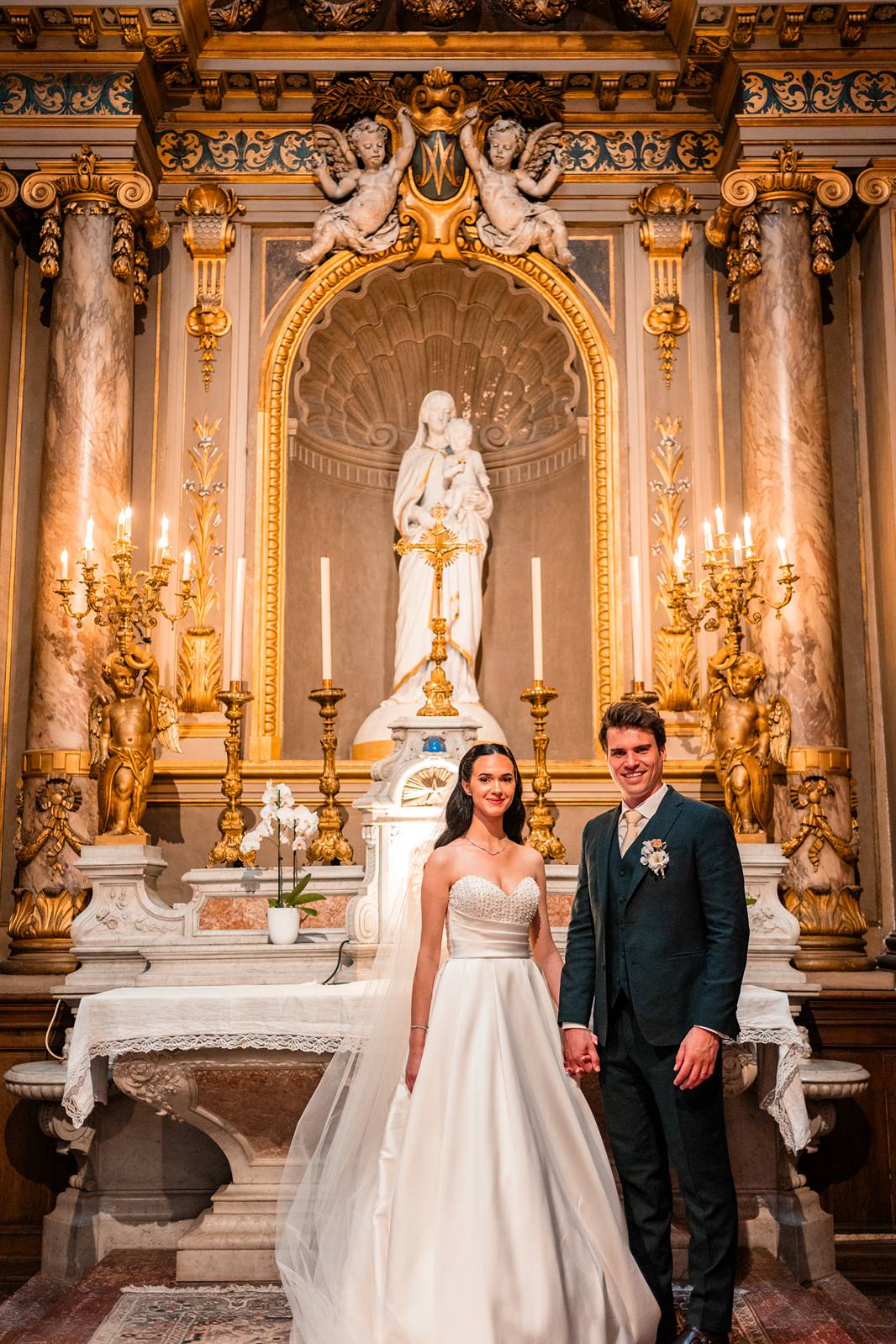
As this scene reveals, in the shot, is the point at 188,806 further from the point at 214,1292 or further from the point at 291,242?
the point at 291,242

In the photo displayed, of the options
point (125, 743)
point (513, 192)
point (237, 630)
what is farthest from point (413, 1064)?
point (513, 192)

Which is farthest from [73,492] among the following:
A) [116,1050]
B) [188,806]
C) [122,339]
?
[116,1050]

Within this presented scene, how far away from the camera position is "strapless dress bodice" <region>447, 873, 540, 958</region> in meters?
3.64

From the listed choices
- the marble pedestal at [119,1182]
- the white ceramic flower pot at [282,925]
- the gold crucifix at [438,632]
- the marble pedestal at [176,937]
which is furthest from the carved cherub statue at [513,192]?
the marble pedestal at [119,1182]

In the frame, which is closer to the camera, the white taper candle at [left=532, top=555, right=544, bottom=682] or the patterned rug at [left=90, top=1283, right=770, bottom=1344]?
the patterned rug at [left=90, top=1283, right=770, bottom=1344]

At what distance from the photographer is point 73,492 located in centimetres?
640

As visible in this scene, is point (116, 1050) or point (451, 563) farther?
point (451, 563)

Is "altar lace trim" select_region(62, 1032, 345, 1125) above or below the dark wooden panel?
above

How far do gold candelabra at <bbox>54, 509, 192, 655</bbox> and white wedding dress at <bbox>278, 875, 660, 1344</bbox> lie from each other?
2386 mm

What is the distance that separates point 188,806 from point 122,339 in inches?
90.8

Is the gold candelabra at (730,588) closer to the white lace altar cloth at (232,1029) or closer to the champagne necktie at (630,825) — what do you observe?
the white lace altar cloth at (232,1029)

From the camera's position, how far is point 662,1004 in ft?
11.0

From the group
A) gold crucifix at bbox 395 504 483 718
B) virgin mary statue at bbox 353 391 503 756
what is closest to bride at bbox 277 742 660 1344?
gold crucifix at bbox 395 504 483 718

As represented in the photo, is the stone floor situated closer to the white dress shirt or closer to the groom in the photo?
the groom
